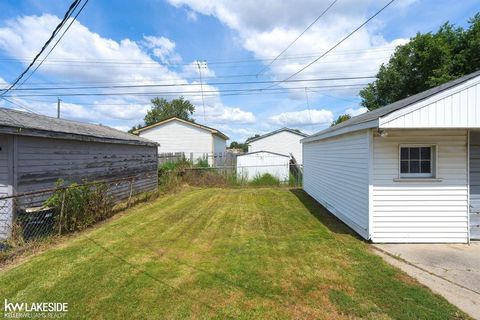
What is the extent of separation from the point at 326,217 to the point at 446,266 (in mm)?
4044

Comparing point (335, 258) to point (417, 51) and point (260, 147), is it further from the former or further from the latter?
point (260, 147)

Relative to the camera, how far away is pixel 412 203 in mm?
6289

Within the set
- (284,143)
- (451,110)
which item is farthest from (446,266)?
(284,143)

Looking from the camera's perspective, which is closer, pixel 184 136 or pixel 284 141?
pixel 184 136

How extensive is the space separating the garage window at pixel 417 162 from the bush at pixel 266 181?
10.9 meters

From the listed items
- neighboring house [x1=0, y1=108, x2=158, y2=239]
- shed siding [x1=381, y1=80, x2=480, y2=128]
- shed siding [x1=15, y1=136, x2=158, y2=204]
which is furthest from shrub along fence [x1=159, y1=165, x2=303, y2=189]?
shed siding [x1=381, y1=80, x2=480, y2=128]

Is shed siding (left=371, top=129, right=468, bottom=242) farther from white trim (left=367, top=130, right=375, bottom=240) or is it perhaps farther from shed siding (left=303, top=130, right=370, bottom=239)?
shed siding (left=303, top=130, right=370, bottom=239)

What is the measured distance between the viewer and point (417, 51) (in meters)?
22.0

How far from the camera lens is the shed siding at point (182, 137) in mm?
23719

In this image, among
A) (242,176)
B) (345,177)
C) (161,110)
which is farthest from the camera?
(161,110)

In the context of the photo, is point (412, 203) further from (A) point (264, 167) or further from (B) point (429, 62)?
(B) point (429, 62)

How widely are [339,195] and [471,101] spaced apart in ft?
13.1

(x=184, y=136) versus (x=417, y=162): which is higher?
(x=184, y=136)

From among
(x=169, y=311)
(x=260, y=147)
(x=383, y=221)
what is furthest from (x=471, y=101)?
(x=260, y=147)
